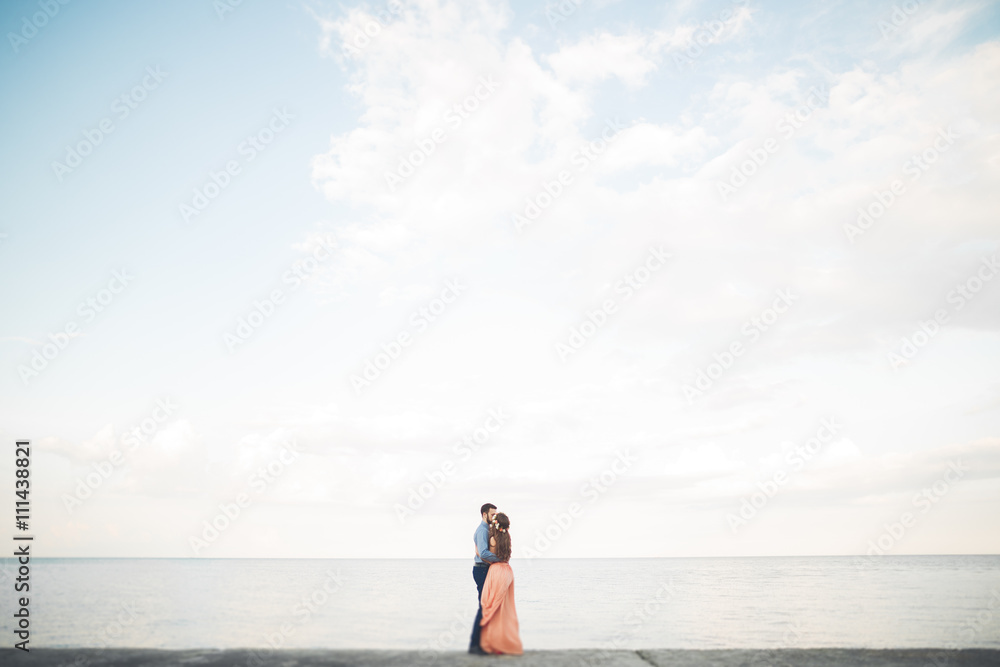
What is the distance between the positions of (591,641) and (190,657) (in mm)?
11629

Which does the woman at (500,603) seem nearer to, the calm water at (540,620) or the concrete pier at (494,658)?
the concrete pier at (494,658)

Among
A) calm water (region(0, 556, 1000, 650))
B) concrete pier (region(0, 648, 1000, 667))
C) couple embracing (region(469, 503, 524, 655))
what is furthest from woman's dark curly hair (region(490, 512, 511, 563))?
calm water (region(0, 556, 1000, 650))

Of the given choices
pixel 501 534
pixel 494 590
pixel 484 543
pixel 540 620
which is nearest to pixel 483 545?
pixel 484 543

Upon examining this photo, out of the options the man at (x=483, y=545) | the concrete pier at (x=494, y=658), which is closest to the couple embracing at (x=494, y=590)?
the man at (x=483, y=545)

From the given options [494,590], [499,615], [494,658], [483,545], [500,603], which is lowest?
[494,658]

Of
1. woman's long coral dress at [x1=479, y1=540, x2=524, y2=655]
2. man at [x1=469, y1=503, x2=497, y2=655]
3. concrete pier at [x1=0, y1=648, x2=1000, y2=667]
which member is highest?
man at [x1=469, y1=503, x2=497, y2=655]

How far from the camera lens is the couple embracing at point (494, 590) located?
800 centimetres

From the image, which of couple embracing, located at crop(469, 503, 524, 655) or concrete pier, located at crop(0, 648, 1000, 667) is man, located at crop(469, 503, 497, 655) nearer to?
couple embracing, located at crop(469, 503, 524, 655)

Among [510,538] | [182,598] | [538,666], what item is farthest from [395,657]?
[182,598]

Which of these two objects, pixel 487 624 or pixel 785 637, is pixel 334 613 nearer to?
pixel 785 637

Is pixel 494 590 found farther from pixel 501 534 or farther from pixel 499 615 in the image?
pixel 501 534

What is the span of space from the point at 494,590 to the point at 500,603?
0.22 m

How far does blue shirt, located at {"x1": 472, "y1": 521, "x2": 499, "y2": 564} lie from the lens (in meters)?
8.89

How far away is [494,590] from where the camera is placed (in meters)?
8.49
